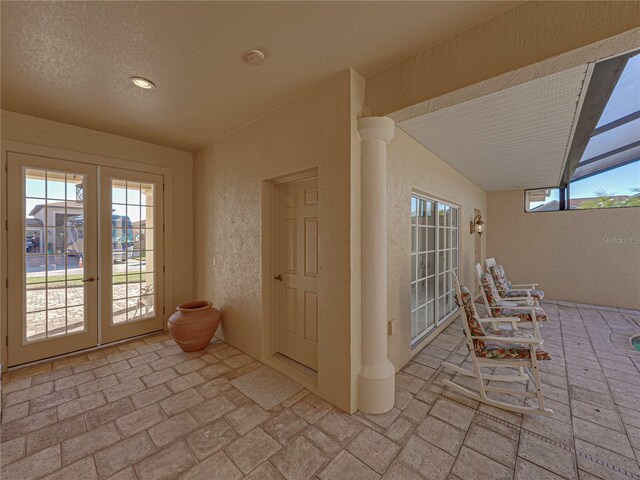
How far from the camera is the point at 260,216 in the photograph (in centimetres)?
285

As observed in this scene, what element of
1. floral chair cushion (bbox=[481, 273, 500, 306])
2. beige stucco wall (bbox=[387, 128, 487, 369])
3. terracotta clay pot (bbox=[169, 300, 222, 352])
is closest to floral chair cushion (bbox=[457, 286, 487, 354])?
beige stucco wall (bbox=[387, 128, 487, 369])

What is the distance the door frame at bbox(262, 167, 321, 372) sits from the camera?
2.87 metres

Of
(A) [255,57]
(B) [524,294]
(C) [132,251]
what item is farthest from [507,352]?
(C) [132,251]

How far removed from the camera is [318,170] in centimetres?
224

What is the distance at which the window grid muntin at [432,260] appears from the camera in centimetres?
320

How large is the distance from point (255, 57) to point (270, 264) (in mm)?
1945

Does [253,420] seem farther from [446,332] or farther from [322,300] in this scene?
[446,332]

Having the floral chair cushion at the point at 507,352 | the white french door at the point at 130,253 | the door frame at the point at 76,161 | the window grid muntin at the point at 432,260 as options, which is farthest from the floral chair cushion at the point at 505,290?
the white french door at the point at 130,253

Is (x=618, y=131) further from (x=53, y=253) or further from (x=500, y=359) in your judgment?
(x=53, y=253)

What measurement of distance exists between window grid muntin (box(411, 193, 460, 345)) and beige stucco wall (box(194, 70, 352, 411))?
55.7 inches

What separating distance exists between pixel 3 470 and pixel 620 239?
8.72m

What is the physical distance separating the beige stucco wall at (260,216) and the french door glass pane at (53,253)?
1.40m

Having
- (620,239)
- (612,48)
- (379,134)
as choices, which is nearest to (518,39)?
(612,48)

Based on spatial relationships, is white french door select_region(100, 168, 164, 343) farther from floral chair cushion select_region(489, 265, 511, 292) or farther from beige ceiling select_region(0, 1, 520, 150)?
floral chair cushion select_region(489, 265, 511, 292)
